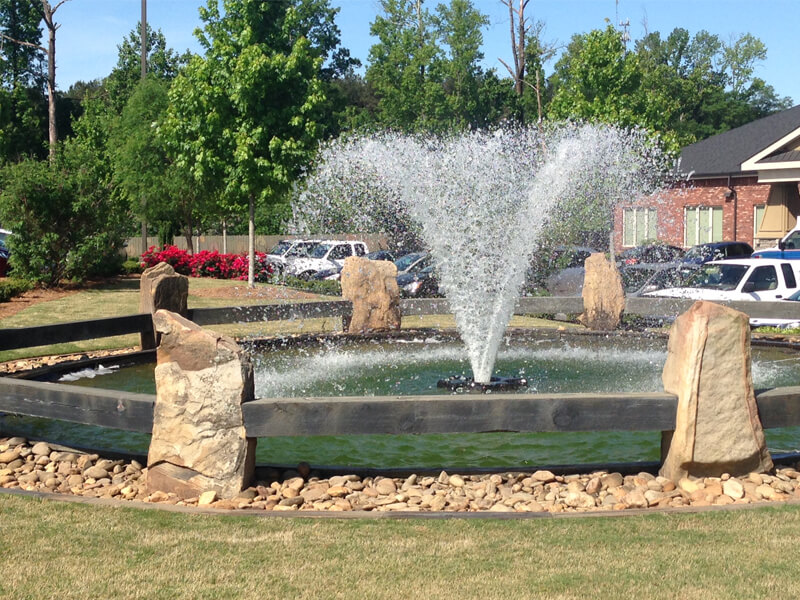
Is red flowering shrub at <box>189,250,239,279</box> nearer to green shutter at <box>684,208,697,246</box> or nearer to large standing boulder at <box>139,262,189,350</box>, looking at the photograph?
large standing boulder at <box>139,262,189,350</box>

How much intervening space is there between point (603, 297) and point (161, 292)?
24.2 feet

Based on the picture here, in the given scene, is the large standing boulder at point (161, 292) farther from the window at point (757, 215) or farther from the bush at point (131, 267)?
the window at point (757, 215)

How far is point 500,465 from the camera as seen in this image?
7969 mm

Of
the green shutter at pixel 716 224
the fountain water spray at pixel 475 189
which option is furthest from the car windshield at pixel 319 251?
the green shutter at pixel 716 224

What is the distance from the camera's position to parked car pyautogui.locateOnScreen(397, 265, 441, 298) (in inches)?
966

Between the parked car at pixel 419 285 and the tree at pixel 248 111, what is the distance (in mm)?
4871

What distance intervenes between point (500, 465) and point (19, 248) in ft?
64.8

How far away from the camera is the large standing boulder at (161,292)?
1342cm

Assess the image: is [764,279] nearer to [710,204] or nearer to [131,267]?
[131,267]

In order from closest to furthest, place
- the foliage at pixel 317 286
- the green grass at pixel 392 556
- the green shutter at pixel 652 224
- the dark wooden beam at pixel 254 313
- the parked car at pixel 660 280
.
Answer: the green grass at pixel 392 556, the dark wooden beam at pixel 254 313, the parked car at pixel 660 280, the foliage at pixel 317 286, the green shutter at pixel 652 224

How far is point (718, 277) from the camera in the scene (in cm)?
1850

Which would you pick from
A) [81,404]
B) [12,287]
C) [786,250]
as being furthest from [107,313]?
[786,250]

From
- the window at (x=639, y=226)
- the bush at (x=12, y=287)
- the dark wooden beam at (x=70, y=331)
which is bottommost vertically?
the dark wooden beam at (x=70, y=331)

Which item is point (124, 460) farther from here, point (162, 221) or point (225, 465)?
point (162, 221)
